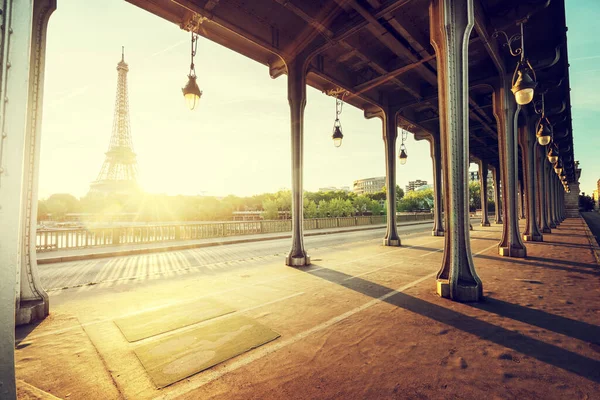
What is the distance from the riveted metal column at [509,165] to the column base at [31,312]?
41.5 ft

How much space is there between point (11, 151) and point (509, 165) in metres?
11.9

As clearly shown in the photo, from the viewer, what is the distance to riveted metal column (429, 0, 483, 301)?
16.6 feet

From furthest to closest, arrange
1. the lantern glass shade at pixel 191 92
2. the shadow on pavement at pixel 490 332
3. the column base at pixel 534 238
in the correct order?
1. the column base at pixel 534 238
2. the lantern glass shade at pixel 191 92
3. the shadow on pavement at pixel 490 332

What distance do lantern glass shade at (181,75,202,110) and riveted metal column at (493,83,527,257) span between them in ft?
33.1

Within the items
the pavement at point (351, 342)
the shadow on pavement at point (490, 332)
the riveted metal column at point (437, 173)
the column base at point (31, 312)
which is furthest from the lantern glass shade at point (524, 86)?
the riveted metal column at point (437, 173)

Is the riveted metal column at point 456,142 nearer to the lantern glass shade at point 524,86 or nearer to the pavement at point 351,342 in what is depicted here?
the pavement at point 351,342

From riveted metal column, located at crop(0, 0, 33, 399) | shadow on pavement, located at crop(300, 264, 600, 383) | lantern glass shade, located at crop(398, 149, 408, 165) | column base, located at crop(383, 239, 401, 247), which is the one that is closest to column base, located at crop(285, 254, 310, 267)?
shadow on pavement, located at crop(300, 264, 600, 383)

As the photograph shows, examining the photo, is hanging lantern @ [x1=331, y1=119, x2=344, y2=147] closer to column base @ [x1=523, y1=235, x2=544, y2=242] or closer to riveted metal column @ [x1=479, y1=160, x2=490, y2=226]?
column base @ [x1=523, y1=235, x2=544, y2=242]

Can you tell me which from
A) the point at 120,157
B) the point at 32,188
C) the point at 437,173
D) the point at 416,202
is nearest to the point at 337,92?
the point at 32,188

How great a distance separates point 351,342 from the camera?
10.9ft

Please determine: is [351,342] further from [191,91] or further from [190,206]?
[190,206]

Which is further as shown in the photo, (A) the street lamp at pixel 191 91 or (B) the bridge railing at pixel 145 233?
(B) the bridge railing at pixel 145 233

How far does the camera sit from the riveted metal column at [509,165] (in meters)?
9.29

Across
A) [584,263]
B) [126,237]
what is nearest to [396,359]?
[584,263]
